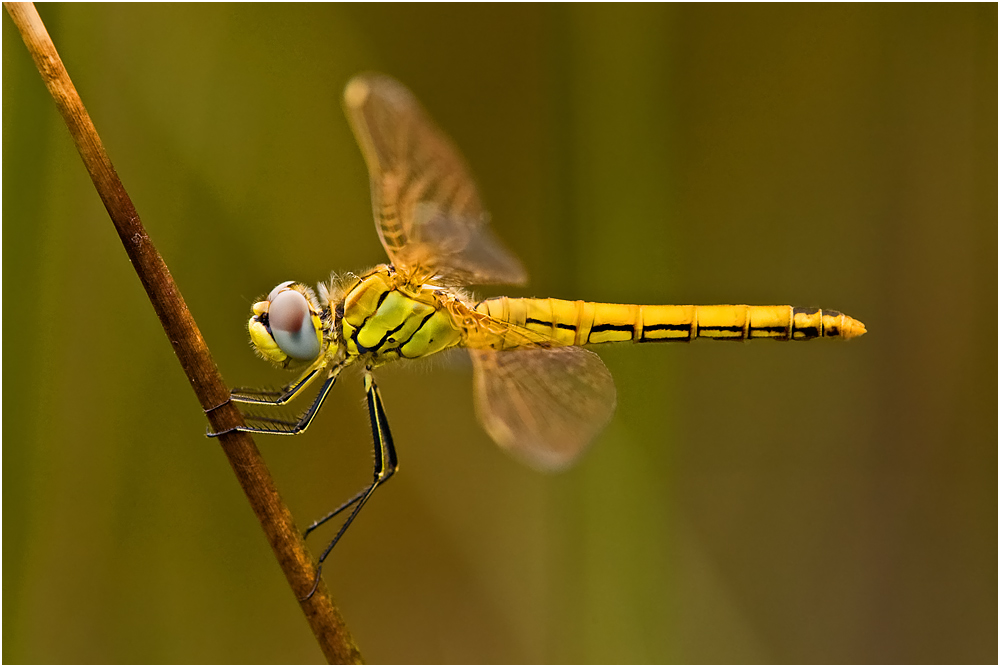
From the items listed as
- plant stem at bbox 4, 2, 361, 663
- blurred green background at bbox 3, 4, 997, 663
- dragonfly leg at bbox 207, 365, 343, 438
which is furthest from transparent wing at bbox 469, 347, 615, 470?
plant stem at bbox 4, 2, 361, 663

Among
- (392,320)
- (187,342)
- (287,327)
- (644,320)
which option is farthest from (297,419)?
(644,320)

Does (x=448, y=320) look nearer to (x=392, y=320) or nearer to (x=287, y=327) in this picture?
(x=392, y=320)

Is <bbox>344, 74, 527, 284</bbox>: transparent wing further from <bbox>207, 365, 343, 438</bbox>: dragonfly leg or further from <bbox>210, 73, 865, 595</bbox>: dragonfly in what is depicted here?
<bbox>207, 365, 343, 438</bbox>: dragonfly leg

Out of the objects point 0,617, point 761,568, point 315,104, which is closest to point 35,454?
point 0,617

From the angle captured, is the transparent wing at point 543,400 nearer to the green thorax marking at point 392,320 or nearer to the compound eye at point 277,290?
the green thorax marking at point 392,320

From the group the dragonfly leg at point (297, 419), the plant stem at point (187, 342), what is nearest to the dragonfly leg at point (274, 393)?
the dragonfly leg at point (297, 419)
